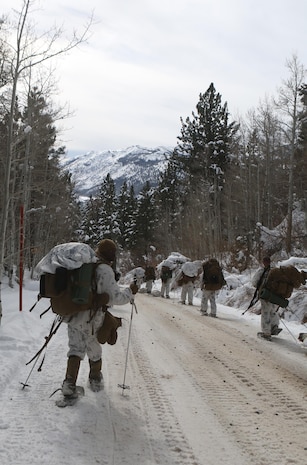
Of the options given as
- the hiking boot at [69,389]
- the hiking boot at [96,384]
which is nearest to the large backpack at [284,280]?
the hiking boot at [96,384]

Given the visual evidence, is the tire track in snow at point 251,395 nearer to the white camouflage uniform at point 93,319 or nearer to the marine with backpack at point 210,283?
the white camouflage uniform at point 93,319

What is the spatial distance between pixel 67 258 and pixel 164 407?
1.90 metres

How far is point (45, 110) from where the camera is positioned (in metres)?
17.3

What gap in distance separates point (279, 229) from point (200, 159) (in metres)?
11.4

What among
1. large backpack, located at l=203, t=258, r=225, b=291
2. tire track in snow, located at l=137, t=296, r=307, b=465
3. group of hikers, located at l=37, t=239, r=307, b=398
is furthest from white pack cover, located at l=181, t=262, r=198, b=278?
group of hikers, located at l=37, t=239, r=307, b=398

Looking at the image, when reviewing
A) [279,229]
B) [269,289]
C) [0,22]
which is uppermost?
[0,22]

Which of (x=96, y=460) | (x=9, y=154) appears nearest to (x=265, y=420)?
(x=96, y=460)

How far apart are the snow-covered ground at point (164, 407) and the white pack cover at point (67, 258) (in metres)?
1.43

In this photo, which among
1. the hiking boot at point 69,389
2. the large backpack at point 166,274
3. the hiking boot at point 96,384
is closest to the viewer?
the hiking boot at point 69,389

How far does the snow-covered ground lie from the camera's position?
3.68 meters

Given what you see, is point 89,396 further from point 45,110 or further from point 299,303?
point 45,110

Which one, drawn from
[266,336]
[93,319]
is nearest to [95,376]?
[93,319]

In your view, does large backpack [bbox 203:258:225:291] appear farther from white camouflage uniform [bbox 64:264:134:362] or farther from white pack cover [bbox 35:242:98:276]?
white pack cover [bbox 35:242:98:276]

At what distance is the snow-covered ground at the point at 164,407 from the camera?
12.1 ft
